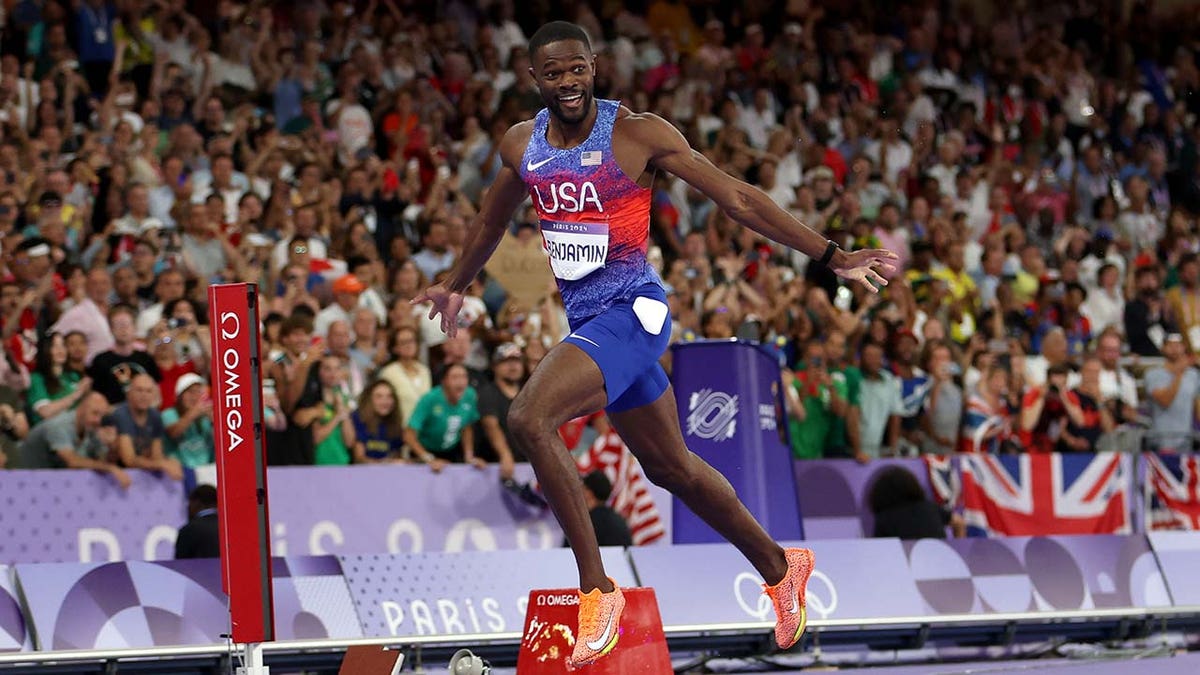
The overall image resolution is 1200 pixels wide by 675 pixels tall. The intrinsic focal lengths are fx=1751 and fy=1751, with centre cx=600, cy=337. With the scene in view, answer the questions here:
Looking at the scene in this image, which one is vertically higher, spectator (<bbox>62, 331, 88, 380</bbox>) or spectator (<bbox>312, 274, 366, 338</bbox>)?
spectator (<bbox>312, 274, 366, 338</bbox>)

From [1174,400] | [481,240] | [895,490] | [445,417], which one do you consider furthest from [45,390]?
[1174,400]

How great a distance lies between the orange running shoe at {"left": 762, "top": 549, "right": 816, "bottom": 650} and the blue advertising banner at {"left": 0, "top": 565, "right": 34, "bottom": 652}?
4.14 metres

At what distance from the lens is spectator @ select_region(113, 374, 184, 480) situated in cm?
1125

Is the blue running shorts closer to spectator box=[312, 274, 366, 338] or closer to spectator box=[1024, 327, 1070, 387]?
spectator box=[312, 274, 366, 338]

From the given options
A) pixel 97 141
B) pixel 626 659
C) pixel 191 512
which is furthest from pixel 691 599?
pixel 97 141

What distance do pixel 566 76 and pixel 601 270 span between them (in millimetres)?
749

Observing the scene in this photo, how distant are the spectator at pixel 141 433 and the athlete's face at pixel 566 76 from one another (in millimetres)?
5632

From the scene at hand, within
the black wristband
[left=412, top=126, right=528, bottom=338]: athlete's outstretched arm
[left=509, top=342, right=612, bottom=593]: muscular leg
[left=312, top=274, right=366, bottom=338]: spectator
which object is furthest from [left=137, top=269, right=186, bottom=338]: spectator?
the black wristband

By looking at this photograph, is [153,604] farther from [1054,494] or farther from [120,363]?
[1054,494]

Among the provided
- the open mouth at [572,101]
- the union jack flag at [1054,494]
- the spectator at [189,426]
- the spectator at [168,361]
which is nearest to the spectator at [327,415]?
the spectator at [189,426]

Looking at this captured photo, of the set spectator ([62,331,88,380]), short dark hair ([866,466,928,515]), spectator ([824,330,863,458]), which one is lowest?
short dark hair ([866,466,928,515])

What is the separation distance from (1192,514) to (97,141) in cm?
949

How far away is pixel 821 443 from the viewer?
1387 centimetres

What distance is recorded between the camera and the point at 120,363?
38.9 feet
